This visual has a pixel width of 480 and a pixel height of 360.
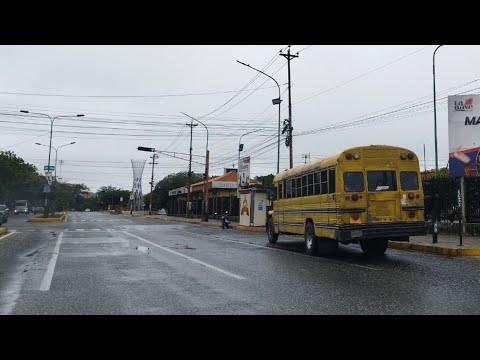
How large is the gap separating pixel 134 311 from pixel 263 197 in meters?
25.3

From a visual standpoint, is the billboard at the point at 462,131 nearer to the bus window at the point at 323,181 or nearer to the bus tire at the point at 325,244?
the bus tire at the point at 325,244

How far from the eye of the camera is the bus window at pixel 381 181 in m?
12.7

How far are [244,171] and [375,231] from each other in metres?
25.1

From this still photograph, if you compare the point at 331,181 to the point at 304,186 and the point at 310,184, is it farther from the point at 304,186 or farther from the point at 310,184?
the point at 304,186

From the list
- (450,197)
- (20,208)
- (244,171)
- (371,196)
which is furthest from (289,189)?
(20,208)

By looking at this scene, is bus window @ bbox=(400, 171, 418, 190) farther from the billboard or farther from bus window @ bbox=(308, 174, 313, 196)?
the billboard

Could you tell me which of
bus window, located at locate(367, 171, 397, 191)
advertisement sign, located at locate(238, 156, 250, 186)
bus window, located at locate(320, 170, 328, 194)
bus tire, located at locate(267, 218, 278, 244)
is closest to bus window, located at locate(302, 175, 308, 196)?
bus window, located at locate(320, 170, 328, 194)

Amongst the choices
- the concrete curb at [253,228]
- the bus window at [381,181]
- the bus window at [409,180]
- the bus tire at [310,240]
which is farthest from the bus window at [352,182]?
the concrete curb at [253,228]

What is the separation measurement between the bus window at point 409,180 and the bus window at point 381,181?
23cm

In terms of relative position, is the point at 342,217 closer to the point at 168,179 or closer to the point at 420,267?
the point at 420,267
